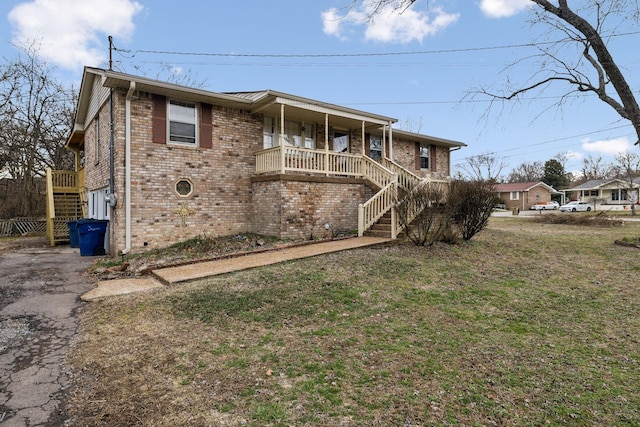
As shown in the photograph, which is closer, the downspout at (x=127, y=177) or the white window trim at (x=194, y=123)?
the downspout at (x=127, y=177)

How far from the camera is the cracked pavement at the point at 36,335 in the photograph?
2.87m

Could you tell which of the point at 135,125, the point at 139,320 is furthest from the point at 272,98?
the point at 139,320

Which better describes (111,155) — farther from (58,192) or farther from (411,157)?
(411,157)

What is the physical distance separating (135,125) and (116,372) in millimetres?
8050

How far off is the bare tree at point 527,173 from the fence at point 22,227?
2878 inches

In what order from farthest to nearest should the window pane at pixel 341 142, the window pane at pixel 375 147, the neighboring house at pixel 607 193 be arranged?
the neighboring house at pixel 607 193, the window pane at pixel 375 147, the window pane at pixel 341 142

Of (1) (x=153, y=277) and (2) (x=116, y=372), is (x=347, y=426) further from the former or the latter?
(1) (x=153, y=277)

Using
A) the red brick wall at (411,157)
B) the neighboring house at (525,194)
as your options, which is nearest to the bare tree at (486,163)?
the neighboring house at (525,194)

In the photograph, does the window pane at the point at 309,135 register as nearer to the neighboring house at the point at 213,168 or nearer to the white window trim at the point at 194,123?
the neighboring house at the point at 213,168

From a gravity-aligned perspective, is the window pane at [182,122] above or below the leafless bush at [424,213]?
above

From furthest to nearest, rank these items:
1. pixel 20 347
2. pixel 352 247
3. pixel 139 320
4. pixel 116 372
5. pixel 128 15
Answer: pixel 128 15 → pixel 352 247 → pixel 139 320 → pixel 20 347 → pixel 116 372

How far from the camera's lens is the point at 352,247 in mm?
9055

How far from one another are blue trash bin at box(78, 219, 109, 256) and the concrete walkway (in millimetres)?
4233

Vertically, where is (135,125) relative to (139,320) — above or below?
above
